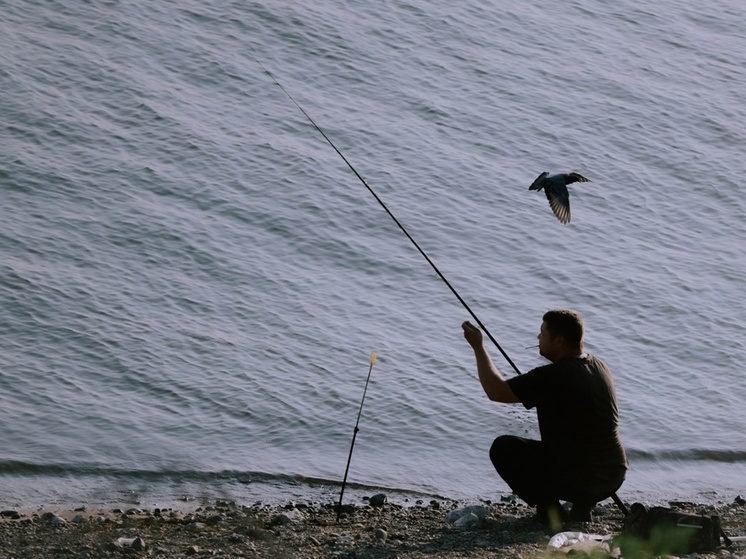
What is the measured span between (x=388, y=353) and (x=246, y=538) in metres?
3.63

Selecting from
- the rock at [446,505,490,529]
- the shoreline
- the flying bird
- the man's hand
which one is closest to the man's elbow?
the man's hand

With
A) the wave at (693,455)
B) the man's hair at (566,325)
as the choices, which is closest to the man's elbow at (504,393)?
the man's hair at (566,325)

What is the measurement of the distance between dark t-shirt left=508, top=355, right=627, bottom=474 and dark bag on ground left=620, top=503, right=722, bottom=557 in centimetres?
30

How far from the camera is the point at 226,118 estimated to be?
43.2ft

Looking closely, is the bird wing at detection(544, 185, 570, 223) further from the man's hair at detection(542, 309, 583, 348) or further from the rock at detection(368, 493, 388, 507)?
the rock at detection(368, 493, 388, 507)

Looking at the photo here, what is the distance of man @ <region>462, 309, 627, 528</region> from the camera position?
5016 millimetres

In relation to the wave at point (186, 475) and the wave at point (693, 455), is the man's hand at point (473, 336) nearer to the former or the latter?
the wave at point (186, 475)

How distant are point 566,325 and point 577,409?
36 cm

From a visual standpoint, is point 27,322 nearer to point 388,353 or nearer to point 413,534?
point 388,353

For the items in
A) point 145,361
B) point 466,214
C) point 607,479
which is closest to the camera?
point 607,479

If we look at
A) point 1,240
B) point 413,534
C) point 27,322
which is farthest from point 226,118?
point 413,534

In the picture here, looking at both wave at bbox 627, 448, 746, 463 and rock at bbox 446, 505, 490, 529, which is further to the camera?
wave at bbox 627, 448, 746, 463

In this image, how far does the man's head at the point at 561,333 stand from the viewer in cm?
506

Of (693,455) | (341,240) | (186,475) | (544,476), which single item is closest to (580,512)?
(544,476)
